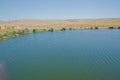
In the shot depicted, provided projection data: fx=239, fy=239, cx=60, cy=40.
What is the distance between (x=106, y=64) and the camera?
14.1 m

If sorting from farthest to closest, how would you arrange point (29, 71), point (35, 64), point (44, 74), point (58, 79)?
point (35, 64) → point (29, 71) → point (44, 74) → point (58, 79)

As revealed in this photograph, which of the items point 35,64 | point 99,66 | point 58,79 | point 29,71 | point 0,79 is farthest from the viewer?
point 35,64

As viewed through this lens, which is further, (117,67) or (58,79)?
(117,67)

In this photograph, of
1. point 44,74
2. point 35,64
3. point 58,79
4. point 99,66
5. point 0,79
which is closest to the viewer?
point 0,79

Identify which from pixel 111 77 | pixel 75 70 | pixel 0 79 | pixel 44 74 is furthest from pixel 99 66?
pixel 0 79

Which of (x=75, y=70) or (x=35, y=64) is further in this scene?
(x=35, y=64)

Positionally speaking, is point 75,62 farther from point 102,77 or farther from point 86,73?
point 102,77

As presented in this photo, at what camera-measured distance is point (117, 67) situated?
43.0ft

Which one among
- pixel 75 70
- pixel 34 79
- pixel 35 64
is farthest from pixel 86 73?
pixel 35 64

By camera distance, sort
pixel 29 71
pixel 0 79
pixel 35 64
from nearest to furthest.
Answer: pixel 0 79 < pixel 29 71 < pixel 35 64

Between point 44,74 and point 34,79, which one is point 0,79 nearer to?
point 34,79

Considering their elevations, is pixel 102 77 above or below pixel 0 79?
below

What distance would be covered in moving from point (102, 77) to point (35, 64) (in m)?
5.01

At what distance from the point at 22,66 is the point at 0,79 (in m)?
10.4
